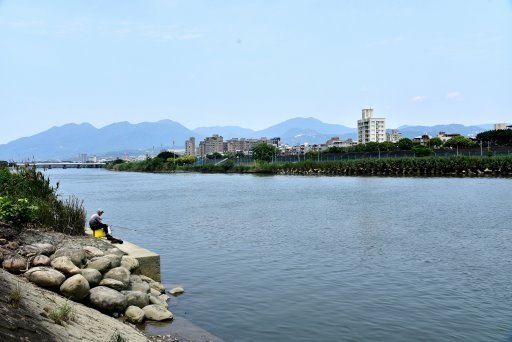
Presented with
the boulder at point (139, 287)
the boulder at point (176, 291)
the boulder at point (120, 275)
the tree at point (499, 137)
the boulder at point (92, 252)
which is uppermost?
the tree at point (499, 137)

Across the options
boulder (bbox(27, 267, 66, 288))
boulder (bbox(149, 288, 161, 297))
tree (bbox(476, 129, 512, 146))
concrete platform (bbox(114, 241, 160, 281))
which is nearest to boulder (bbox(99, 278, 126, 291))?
boulder (bbox(27, 267, 66, 288))

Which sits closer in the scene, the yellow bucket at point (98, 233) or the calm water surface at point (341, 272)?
the calm water surface at point (341, 272)

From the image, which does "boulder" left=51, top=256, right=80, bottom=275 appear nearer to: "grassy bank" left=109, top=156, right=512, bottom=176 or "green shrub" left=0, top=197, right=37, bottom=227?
"green shrub" left=0, top=197, right=37, bottom=227

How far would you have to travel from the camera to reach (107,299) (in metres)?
13.1

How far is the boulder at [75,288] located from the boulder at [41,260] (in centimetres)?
116

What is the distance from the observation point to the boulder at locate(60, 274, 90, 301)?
1259 cm

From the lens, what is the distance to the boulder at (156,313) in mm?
13688

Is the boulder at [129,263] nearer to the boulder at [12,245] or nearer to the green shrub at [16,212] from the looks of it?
the boulder at [12,245]

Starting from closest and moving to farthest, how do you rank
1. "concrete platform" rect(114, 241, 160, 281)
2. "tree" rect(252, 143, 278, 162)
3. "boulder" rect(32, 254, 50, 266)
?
"boulder" rect(32, 254, 50, 266)
"concrete platform" rect(114, 241, 160, 281)
"tree" rect(252, 143, 278, 162)

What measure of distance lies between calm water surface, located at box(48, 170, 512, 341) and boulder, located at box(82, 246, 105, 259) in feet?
9.08

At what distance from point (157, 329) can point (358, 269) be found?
8803 millimetres

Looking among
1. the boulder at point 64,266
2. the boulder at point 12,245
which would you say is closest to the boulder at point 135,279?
the boulder at point 64,266

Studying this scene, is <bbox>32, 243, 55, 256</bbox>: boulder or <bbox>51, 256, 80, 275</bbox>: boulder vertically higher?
<bbox>32, 243, 55, 256</bbox>: boulder

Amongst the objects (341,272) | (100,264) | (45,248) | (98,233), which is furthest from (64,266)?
(341,272)
